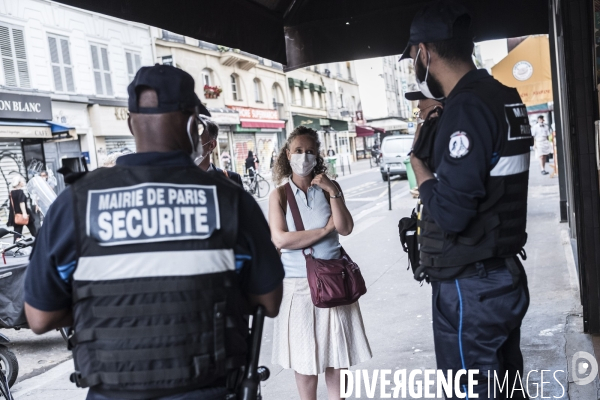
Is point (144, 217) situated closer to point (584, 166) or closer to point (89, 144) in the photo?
point (584, 166)

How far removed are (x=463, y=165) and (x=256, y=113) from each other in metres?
34.4

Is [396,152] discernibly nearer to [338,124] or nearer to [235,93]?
[235,93]

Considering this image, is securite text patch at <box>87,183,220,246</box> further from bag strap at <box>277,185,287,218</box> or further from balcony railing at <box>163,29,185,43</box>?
balcony railing at <box>163,29,185,43</box>

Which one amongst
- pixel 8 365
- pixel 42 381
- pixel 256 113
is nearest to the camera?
pixel 8 365

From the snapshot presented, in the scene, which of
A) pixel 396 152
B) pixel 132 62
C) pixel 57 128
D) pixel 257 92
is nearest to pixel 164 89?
pixel 57 128

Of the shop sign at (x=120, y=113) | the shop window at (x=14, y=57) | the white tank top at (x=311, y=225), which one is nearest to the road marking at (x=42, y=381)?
the white tank top at (x=311, y=225)

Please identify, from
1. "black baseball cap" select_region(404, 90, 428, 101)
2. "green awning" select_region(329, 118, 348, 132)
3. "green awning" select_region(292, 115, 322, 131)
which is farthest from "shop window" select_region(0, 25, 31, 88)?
"green awning" select_region(329, 118, 348, 132)

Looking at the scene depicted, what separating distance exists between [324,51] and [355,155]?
168ft

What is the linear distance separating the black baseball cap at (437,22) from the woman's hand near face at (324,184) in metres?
1.34

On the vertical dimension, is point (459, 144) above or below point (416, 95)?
below

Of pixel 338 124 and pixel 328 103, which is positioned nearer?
pixel 338 124

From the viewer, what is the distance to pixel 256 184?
2509 centimetres

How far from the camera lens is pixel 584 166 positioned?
4.59 meters

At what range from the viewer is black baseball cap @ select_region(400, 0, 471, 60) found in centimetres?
253
